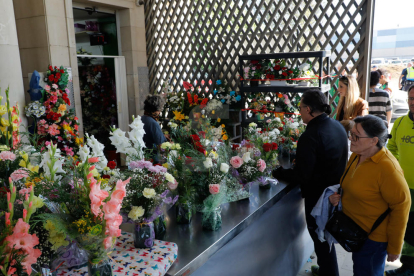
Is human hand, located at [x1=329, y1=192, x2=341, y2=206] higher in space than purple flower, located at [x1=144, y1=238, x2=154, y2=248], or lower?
lower

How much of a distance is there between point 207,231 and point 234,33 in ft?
13.7

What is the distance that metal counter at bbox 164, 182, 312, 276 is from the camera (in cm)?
146

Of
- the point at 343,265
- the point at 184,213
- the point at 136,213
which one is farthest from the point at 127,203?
the point at 343,265

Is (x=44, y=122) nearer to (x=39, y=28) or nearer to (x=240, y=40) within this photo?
(x=39, y=28)

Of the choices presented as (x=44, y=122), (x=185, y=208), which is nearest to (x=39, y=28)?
(x=44, y=122)

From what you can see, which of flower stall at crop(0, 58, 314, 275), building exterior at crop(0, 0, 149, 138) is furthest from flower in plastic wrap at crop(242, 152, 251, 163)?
building exterior at crop(0, 0, 149, 138)

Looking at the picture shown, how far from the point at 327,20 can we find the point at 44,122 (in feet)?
12.5

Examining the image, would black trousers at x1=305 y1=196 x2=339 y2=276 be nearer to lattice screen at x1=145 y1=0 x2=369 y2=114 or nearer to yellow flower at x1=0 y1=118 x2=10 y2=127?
yellow flower at x1=0 y1=118 x2=10 y2=127

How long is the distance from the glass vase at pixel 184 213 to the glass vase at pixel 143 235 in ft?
0.98

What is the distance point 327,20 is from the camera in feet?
15.0

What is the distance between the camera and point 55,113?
366 cm

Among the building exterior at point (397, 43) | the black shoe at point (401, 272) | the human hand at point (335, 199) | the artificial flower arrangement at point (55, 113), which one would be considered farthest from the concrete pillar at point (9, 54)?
the building exterior at point (397, 43)

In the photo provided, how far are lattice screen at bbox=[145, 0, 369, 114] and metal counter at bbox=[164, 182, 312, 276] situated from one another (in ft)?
9.62

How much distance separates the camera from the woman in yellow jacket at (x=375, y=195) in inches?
68.0
